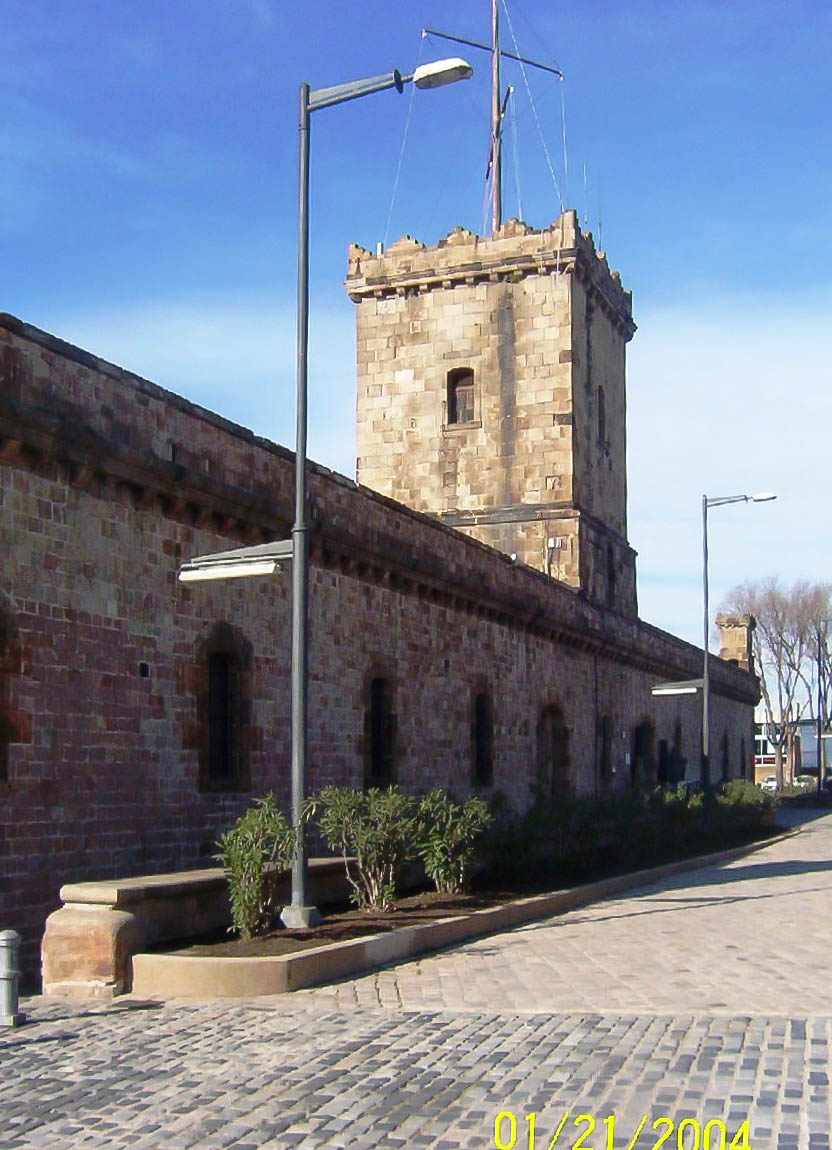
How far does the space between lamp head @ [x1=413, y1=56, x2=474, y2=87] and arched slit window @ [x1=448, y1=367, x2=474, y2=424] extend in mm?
21058

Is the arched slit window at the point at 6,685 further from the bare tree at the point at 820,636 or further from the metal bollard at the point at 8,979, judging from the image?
the bare tree at the point at 820,636

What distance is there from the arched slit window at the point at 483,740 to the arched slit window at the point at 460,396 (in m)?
9.86

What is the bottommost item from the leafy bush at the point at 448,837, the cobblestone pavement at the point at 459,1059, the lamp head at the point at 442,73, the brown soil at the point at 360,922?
the cobblestone pavement at the point at 459,1059

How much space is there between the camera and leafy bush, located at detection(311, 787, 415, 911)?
13.4m

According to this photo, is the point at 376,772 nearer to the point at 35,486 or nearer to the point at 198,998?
the point at 35,486

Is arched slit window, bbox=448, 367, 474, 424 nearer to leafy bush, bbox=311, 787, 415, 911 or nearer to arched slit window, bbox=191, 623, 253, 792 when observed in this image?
arched slit window, bbox=191, 623, 253, 792

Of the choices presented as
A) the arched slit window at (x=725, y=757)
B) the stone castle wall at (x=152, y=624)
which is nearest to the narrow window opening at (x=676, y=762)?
the arched slit window at (x=725, y=757)

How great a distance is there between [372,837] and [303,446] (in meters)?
3.70

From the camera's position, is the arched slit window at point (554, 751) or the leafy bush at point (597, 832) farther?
the arched slit window at point (554, 751)

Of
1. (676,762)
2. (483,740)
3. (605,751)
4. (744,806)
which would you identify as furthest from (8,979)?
(676,762)

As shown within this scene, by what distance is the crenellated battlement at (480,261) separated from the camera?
108ft

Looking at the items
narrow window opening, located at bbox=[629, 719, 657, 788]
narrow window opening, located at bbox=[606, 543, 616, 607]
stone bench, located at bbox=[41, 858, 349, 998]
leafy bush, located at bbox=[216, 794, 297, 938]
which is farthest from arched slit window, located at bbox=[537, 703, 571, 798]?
stone bench, located at bbox=[41, 858, 349, 998]

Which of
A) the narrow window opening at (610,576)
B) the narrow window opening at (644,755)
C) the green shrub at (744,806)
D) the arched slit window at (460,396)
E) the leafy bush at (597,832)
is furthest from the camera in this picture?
the narrow window opening at (644,755)

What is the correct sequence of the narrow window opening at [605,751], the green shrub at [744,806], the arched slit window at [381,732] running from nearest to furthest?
the arched slit window at [381,732]
the green shrub at [744,806]
the narrow window opening at [605,751]
